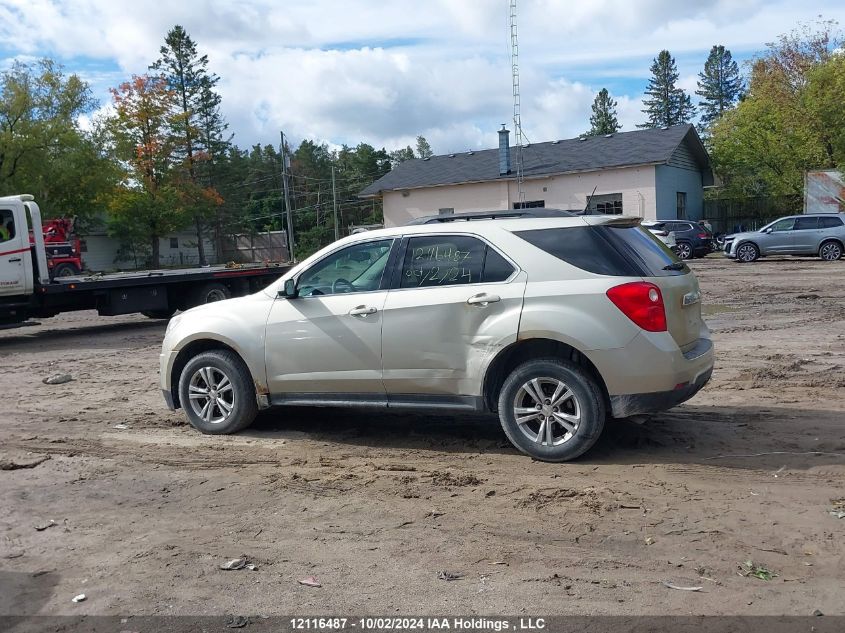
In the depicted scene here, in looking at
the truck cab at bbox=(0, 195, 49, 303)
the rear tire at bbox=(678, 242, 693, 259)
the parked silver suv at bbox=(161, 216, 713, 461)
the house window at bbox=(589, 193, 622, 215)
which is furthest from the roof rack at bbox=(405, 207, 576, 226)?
the house window at bbox=(589, 193, 622, 215)

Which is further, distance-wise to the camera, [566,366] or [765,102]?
[765,102]

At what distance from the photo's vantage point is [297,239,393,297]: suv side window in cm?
667

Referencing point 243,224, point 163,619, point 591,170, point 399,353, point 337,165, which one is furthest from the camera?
point 337,165

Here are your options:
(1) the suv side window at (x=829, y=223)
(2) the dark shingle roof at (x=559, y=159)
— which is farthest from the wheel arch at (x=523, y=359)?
(2) the dark shingle roof at (x=559, y=159)

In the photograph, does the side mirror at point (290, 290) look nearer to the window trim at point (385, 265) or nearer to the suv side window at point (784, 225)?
the window trim at point (385, 265)

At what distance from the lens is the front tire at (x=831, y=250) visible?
27.0m

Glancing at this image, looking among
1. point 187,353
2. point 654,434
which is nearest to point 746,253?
point 654,434

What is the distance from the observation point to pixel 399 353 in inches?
250

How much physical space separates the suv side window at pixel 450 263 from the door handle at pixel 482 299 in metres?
0.16

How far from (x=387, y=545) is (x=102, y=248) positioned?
58.5 metres

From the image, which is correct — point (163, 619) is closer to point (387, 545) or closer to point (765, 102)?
point (387, 545)

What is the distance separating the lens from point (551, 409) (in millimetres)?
5898

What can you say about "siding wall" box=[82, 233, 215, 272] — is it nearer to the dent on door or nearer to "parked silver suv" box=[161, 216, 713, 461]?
"parked silver suv" box=[161, 216, 713, 461]

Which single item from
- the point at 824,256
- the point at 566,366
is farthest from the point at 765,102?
the point at 566,366
